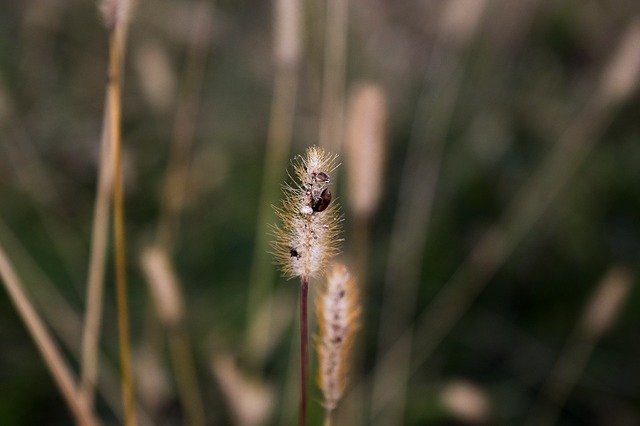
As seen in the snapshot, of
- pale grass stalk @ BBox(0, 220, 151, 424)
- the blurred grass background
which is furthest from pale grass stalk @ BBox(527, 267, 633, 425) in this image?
pale grass stalk @ BBox(0, 220, 151, 424)

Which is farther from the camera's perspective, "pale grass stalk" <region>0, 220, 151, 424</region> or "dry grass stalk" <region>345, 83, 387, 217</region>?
"pale grass stalk" <region>0, 220, 151, 424</region>

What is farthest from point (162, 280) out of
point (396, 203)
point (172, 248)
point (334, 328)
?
point (396, 203)

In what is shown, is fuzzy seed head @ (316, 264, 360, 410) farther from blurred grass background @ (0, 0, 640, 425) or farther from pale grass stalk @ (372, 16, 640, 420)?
pale grass stalk @ (372, 16, 640, 420)

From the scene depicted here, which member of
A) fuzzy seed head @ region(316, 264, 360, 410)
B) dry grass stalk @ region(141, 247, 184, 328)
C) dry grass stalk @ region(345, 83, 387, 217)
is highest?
dry grass stalk @ region(345, 83, 387, 217)

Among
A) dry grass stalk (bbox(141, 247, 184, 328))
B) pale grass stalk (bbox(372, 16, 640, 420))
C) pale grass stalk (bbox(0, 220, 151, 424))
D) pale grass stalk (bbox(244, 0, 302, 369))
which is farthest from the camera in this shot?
pale grass stalk (bbox(372, 16, 640, 420))

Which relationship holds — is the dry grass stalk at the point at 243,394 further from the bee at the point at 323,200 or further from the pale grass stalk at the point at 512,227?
the bee at the point at 323,200

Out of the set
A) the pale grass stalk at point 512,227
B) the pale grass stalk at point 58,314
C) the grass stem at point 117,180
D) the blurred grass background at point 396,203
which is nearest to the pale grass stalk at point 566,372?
the blurred grass background at point 396,203

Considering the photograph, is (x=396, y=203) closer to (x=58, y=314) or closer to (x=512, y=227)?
(x=512, y=227)

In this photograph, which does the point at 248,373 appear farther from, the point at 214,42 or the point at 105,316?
the point at 214,42
